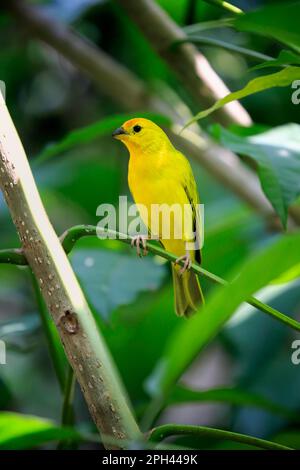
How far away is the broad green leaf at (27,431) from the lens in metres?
0.71

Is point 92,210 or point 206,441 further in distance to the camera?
point 92,210

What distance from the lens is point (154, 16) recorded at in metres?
1.28

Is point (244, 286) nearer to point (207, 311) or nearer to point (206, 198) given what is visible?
point (207, 311)

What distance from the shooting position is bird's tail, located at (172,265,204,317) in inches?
34.9

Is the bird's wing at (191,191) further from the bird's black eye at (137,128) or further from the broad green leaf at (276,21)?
the broad green leaf at (276,21)

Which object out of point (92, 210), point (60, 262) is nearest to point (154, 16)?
point (92, 210)

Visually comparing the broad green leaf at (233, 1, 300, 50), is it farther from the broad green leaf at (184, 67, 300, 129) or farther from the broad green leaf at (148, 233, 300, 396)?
the broad green leaf at (148, 233, 300, 396)

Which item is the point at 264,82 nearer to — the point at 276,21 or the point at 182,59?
the point at 276,21

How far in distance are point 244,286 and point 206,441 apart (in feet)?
3.00

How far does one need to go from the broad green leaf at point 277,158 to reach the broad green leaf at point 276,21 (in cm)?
13

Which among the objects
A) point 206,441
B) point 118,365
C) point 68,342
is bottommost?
point 206,441

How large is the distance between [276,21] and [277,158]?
0.16 meters

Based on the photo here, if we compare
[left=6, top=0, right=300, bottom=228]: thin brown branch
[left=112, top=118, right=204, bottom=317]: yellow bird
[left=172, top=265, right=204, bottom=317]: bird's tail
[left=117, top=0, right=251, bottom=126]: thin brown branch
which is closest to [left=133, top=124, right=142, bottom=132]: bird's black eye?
[left=112, top=118, right=204, bottom=317]: yellow bird

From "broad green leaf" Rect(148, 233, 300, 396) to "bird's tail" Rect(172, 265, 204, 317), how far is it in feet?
1.13
